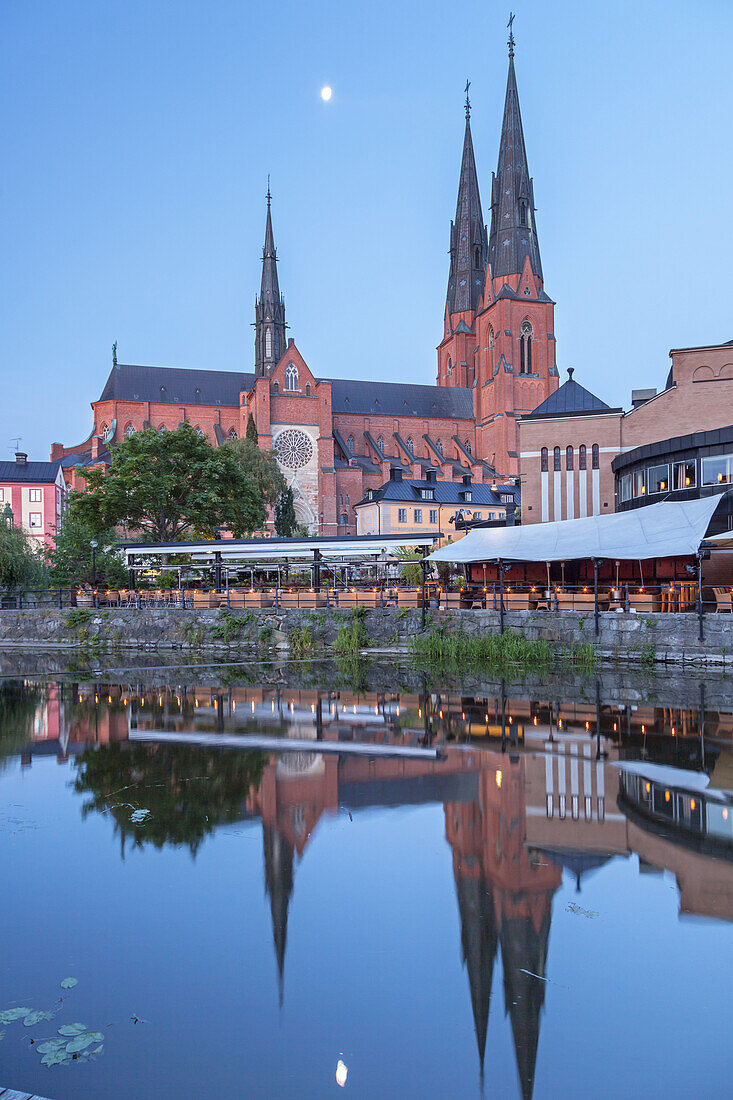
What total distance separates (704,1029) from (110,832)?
4780 millimetres

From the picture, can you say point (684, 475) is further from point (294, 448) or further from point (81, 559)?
point (294, 448)

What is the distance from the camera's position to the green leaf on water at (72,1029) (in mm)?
3568

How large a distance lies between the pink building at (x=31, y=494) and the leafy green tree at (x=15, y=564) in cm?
3027

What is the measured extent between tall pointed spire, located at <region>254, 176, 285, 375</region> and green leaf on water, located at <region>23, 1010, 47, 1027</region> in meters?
82.1

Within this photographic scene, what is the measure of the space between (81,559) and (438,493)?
34.5m

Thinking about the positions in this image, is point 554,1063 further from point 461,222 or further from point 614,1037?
point 461,222

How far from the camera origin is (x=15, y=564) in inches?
1416

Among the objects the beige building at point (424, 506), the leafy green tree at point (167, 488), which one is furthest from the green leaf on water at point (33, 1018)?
the beige building at point (424, 506)

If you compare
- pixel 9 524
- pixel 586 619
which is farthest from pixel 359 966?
pixel 9 524

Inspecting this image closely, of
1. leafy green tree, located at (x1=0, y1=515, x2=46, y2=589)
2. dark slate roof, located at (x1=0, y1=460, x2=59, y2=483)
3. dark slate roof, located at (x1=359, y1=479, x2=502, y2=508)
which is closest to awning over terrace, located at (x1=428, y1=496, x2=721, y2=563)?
leafy green tree, located at (x1=0, y1=515, x2=46, y2=589)

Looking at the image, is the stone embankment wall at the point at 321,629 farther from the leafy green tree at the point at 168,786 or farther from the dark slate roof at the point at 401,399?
the dark slate roof at the point at 401,399

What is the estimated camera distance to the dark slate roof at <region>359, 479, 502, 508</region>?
63562 millimetres

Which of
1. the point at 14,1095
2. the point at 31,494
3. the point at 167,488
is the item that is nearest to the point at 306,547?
the point at 167,488

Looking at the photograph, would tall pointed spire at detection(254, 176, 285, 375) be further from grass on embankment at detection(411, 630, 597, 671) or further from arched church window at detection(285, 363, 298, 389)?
grass on embankment at detection(411, 630, 597, 671)
